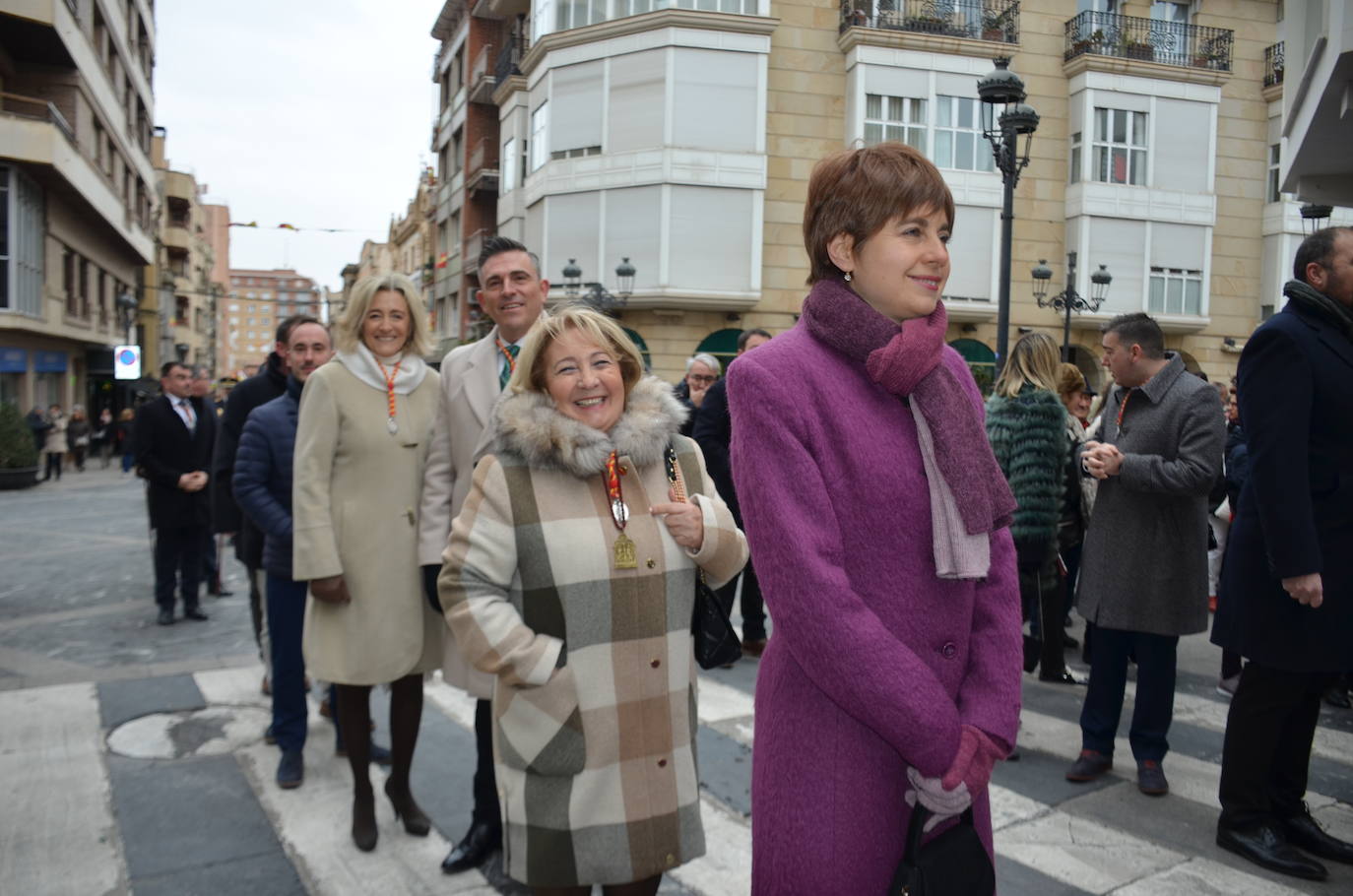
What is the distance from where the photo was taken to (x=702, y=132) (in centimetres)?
2530

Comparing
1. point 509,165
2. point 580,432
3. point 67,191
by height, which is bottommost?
point 580,432

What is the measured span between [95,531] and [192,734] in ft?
33.5

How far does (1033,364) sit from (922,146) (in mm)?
23307

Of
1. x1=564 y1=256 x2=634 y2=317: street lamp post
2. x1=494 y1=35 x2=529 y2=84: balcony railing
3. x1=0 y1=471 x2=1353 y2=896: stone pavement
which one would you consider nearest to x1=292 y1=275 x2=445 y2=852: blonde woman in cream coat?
x1=0 y1=471 x2=1353 y2=896: stone pavement

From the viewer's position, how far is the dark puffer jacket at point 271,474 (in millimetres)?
4504

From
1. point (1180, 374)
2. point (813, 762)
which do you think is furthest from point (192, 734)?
point (1180, 374)

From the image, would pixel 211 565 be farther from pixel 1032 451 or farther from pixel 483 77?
pixel 483 77

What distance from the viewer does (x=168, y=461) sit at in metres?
8.32

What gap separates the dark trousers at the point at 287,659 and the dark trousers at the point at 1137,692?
3.75m

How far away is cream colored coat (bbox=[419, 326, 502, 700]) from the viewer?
3.70m

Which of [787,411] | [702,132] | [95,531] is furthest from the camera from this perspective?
[702,132]

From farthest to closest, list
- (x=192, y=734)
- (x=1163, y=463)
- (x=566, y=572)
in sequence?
1. (x=192, y=734)
2. (x=1163, y=463)
3. (x=566, y=572)

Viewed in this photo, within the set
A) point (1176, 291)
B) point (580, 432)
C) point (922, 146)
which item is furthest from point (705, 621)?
point (1176, 291)

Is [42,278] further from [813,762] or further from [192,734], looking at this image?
[813,762]
